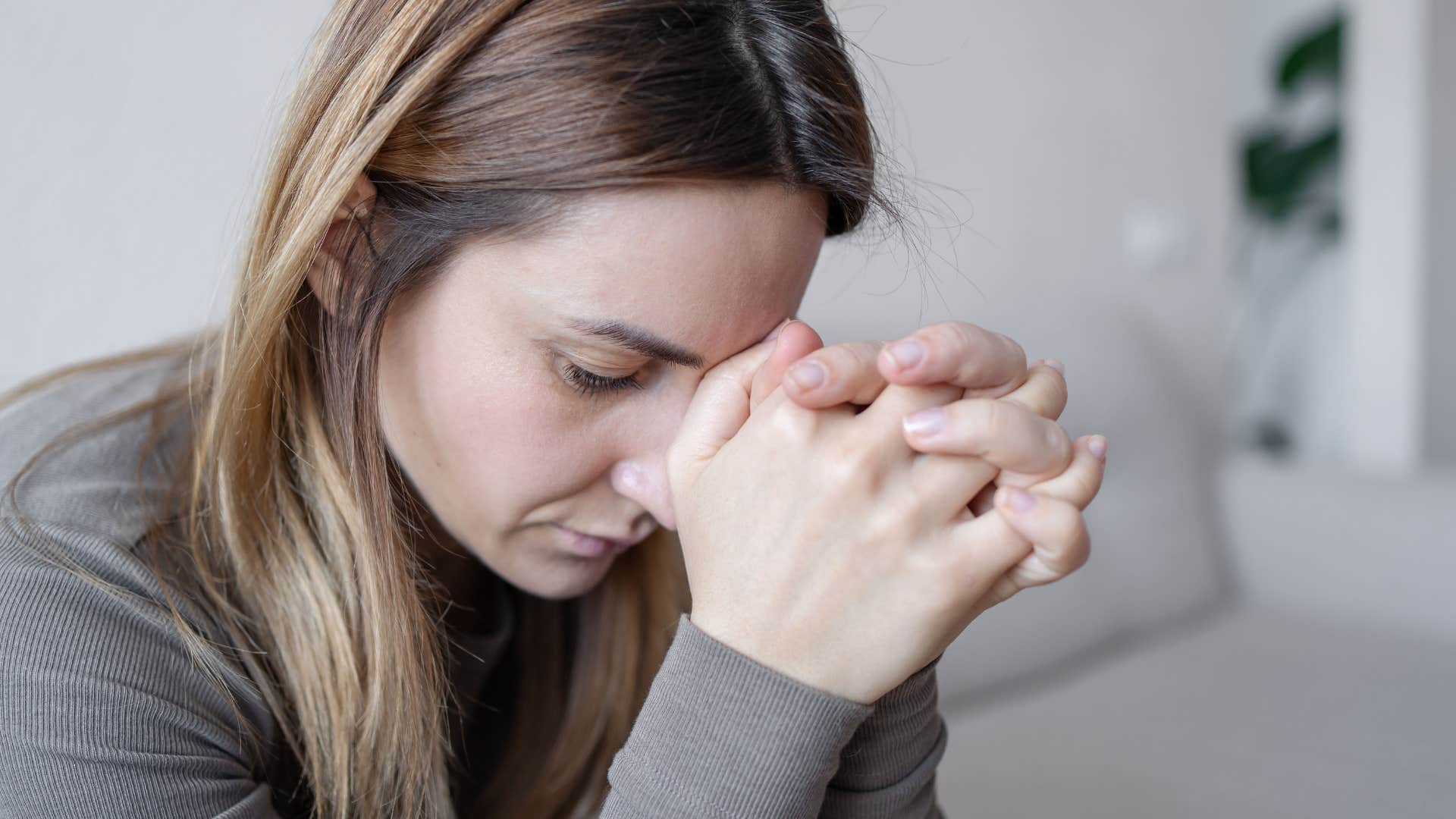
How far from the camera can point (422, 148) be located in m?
0.63

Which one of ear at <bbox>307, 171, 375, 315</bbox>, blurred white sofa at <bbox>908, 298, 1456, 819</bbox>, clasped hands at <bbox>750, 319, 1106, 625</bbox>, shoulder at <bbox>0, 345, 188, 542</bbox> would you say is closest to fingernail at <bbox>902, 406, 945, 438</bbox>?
clasped hands at <bbox>750, 319, 1106, 625</bbox>

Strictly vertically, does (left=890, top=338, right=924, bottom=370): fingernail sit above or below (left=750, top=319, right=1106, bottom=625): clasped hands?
above

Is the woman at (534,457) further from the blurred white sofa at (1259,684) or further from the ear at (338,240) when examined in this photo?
the blurred white sofa at (1259,684)

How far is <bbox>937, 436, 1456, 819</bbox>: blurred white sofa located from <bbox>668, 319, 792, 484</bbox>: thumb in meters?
0.63

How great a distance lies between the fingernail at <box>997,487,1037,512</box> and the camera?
0.55 m

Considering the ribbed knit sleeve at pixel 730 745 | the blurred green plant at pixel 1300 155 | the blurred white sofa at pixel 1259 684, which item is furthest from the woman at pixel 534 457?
the blurred green plant at pixel 1300 155

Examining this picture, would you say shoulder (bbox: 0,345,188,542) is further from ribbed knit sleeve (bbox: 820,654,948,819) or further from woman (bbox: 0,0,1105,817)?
ribbed knit sleeve (bbox: 820,654,948,819)

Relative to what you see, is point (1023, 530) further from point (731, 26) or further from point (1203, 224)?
point (1203, 224)

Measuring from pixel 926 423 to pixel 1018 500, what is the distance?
68mm

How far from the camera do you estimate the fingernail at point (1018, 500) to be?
555mm

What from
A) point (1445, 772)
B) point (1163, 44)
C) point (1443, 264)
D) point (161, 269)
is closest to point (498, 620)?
point (161, 269)

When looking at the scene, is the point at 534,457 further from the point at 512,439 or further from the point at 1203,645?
the point at 1203,645

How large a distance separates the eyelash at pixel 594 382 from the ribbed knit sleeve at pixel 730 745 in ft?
0.61

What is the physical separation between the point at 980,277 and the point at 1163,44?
31.2 inches
